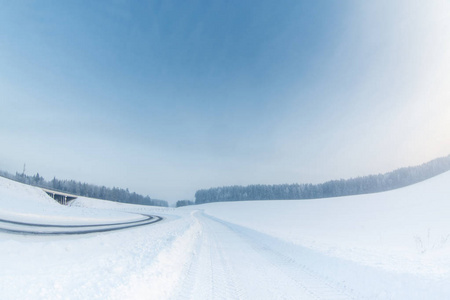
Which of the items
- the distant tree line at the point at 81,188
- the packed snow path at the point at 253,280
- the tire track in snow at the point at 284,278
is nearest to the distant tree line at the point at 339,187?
the distant tree line at the point at 81,188

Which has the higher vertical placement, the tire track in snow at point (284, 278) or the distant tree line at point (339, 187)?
the distant tree line at point (339, 187)

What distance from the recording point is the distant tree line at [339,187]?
286ft

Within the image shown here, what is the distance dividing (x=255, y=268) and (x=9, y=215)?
27.3 metres

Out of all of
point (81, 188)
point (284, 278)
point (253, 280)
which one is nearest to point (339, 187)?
point (284, 278)

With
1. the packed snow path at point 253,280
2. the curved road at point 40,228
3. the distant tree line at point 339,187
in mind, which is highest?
the distant tree line at point 339,187

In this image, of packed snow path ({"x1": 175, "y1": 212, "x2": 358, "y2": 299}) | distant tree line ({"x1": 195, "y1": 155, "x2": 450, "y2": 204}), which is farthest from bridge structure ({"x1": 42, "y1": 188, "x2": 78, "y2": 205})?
distant tree line ({"x1": 195, "y1": 155, "x2": 450, "y2": 204})

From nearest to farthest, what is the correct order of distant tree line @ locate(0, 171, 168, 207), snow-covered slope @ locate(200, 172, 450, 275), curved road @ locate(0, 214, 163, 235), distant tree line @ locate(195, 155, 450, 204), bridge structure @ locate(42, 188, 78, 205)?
snow-covered slope @ locate(200, 172, 450, 275)
curved road @ locate(0, 214, 163, 235)
bridge structure @ locate(42, 188, 78, 205)
distant tree line @ locate(195, 155, 450, 204)
distant tree line @ locate(0, 171, 168, 207)

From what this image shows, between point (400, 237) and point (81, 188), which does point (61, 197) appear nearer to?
point (81, 188)

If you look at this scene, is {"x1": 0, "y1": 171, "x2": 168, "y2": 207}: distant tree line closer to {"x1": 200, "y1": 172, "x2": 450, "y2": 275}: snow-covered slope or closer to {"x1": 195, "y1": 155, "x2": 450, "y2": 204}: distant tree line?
{"x1": 195, "y1": 155, "x2": 450, "y2": 204}: distant tree line

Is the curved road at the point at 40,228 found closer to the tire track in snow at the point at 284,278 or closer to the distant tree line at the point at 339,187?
the tire track in snow at the point at 284,278

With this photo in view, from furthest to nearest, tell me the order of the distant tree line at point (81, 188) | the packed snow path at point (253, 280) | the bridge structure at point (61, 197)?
the distant tree line at point (81, 188)
the bridge structure at point (61, 197)
the packed snow path at point (253, 280)

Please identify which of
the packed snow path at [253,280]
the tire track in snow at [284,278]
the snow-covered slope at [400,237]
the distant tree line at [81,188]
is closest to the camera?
the packed snow path at [253,280]

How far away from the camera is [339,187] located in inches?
4085

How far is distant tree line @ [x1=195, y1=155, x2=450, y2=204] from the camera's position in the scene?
286 ft
